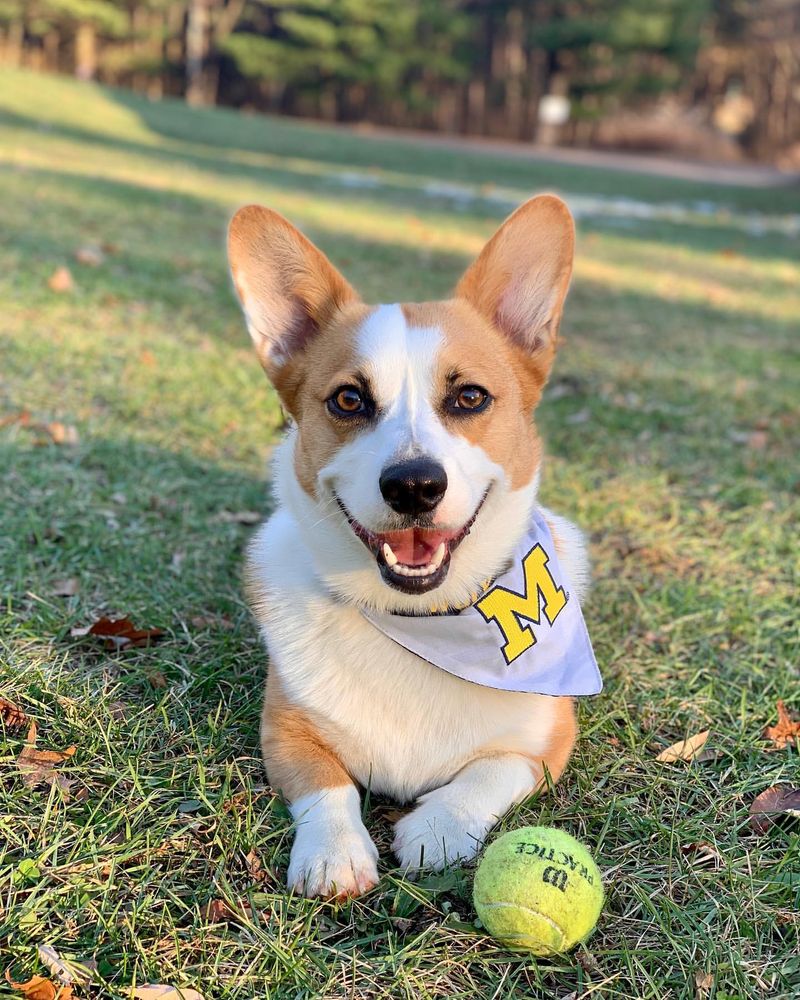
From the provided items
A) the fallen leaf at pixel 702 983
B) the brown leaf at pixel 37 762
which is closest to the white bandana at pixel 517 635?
the fallen leaf at pixel 702 983

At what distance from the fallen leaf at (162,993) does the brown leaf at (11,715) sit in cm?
83

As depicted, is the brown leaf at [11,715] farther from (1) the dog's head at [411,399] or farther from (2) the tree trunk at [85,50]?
(2) the tree trunk at [85,50]

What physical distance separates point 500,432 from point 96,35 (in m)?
39.3

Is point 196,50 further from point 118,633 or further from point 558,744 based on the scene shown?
point 558,744

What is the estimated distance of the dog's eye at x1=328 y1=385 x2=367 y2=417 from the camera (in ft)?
7.39

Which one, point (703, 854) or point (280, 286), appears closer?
point (703, 854)

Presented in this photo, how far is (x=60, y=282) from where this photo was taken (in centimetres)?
607

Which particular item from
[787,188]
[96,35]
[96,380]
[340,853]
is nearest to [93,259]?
[96,380]

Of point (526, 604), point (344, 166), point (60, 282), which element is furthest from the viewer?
point (344, 166)

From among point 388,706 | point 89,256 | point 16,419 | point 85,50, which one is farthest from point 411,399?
point 85,50

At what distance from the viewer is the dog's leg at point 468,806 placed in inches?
76.3

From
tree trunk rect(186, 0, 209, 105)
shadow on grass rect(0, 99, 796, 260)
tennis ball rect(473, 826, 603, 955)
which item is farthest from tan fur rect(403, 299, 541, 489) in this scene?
tree trunk rect(186, 0, 209, 105)

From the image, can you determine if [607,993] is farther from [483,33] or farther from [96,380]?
[483,33]

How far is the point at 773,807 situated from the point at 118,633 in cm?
184
